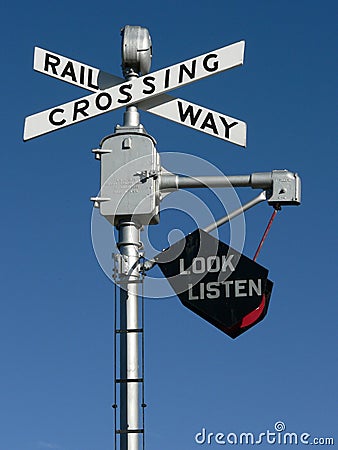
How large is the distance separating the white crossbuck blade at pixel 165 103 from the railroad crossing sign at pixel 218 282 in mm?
1319

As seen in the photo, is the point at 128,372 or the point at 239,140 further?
the point at 239,140

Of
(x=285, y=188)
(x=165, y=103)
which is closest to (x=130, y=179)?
(x=165, y=103)

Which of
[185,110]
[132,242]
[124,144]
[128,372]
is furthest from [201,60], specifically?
[128,372]

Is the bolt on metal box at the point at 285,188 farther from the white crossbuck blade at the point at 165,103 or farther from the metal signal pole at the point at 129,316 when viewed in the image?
the metal signal pole at the point at 129,316

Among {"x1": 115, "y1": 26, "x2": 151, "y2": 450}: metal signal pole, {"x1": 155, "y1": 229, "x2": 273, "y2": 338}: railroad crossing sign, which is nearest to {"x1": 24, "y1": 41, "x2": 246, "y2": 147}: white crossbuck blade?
{"x1": 115, "y1": 26, "x2": 151, "y2": 450}: metal signal pole

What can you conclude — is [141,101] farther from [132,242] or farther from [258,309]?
[258,309]

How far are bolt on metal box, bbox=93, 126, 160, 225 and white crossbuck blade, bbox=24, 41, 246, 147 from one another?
0.61 meters

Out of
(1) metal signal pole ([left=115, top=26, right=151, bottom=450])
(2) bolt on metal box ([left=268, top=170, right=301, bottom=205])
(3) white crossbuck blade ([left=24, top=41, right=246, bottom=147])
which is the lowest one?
(1) metal signal pole ([left=115, top=26, right=151, bottom=450])

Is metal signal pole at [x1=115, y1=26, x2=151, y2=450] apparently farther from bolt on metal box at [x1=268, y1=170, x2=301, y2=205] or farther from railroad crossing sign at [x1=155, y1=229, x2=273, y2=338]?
bolt on metal box at [x1=268, y1=170, x2=301, y2=205]

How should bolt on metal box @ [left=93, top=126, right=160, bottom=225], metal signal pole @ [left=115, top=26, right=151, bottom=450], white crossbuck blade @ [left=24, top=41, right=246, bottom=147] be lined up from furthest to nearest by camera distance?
white crossbuck blade @ [left=24, top=41, right=246, bottom=147] < bolt on metal box @ [left=93, top=126, right=160, bottom=225] < metal signal pole @ [left=115, top=26, right=151, bottom=450]

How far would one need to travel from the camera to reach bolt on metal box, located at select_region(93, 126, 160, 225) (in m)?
12.5

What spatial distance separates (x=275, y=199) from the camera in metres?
12.5

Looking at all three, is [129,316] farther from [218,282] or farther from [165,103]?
[165,103]

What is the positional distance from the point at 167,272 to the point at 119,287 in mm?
501
